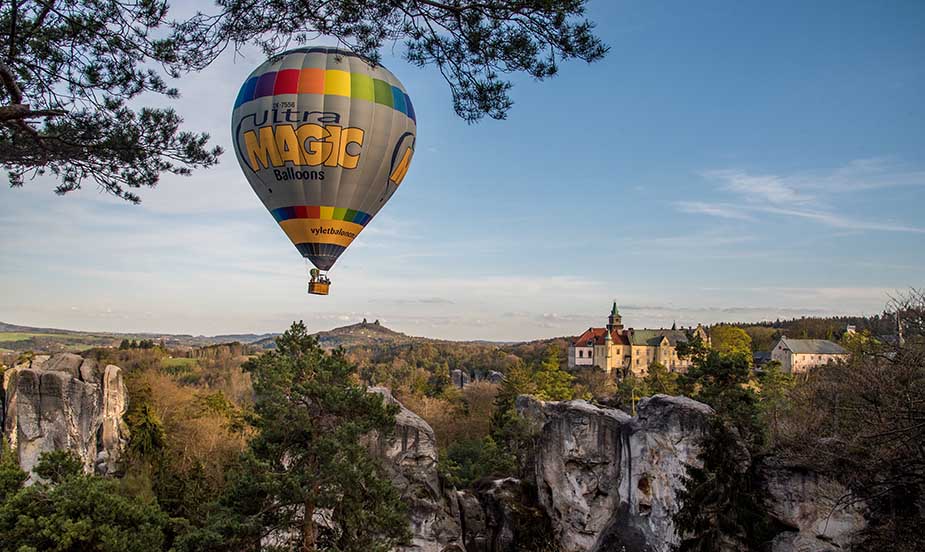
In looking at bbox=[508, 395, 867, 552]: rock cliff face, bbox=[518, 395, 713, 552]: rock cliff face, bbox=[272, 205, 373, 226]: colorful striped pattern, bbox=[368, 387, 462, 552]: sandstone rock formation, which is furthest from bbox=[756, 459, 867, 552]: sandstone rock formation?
bbox=[272, 205, 373, 226]: colorful striped pattern

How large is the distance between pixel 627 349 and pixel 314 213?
52.8 meters

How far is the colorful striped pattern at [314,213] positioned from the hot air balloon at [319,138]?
19 millimetres

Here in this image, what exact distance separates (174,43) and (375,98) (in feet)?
19.9

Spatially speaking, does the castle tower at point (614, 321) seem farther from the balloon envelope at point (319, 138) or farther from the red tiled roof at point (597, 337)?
the balloon envelope at point (319, 138)

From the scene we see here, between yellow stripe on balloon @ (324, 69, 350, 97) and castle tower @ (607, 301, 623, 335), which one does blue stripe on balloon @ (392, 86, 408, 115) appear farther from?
castle tower @ (607, 301, 623, 335)

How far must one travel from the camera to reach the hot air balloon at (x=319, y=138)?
11.8 metres

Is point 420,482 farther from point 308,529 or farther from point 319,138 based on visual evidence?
point 319,138

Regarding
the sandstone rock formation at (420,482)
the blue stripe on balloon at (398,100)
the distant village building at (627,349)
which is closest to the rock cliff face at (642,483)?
the sandstone rock formation at (420,482)

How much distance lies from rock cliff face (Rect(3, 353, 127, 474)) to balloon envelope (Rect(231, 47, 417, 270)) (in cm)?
1541

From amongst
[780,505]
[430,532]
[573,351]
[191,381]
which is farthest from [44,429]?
[573,351]

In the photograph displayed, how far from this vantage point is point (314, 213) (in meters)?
12.4

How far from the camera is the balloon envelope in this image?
1177 centimetres

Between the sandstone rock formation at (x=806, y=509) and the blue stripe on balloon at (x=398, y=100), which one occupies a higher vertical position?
the blue stripe on balloon at (x=398, y=100)

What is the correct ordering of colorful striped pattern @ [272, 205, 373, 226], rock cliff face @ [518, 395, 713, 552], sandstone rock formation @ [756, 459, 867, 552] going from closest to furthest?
colorful striped pattern @ [272, 205, 373, 226], sandstone rock formation @ [756, 459, 867, 552], rock cliff face @ [518, 395, 713, 552]
